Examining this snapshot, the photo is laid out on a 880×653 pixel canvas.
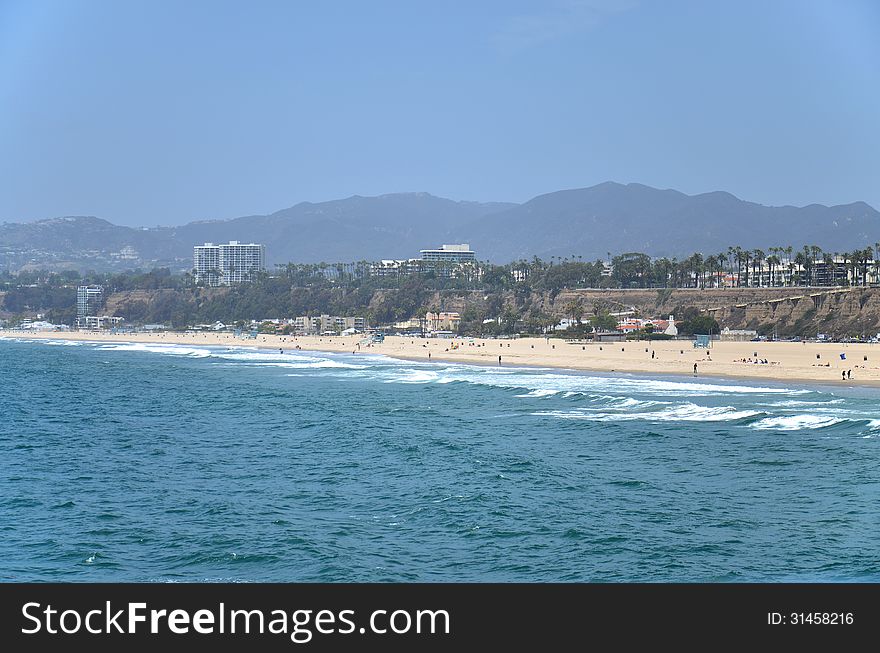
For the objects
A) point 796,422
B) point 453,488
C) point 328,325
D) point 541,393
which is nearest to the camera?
point 453,488

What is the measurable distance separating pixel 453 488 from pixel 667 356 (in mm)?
53761

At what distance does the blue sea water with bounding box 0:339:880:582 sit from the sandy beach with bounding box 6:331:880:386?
406 inches

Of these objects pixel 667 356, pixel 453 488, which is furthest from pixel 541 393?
pixel 667 356

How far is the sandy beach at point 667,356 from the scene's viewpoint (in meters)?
60.8

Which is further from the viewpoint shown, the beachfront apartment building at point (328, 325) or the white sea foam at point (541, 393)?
the beachfront apartment building at point (328, 325)

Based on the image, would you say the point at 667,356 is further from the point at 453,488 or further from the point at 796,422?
the point at 453,488

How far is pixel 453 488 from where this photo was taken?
26.0 m

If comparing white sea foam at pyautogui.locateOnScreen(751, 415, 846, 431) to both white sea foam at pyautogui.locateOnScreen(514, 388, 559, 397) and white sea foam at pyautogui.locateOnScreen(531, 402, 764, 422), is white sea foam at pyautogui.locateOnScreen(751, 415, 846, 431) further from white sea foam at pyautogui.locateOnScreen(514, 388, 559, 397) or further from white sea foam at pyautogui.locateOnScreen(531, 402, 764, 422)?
white sea foam at pyautogui.locateOnScreen(514, 388, 559, 397)

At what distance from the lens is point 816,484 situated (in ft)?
83.9

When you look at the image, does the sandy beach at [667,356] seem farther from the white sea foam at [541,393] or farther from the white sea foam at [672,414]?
the white sea foam at [672,414]

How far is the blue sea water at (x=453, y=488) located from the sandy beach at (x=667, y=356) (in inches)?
406

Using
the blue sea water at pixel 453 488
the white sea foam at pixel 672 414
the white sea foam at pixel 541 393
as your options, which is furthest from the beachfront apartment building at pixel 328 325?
the white sea foam at pixel 672 414

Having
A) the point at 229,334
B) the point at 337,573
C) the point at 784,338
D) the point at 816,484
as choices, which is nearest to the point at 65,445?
the point at 337,573

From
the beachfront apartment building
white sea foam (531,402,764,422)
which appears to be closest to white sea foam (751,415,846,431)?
white sea foam (531,402,764,422)
